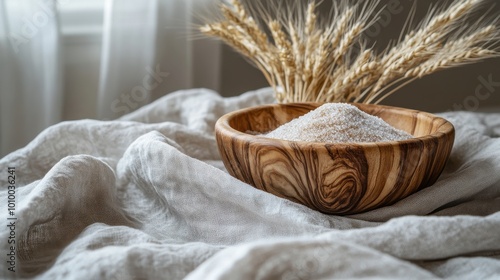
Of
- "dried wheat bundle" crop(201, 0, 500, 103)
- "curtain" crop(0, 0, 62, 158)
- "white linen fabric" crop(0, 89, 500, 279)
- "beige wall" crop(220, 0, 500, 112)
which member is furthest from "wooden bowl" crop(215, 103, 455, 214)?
"beige wall" crop(220, 0, 500, 112)

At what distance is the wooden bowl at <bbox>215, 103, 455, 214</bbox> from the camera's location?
0.68m

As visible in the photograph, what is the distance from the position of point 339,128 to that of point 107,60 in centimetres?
89

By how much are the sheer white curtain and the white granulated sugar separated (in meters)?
0.76

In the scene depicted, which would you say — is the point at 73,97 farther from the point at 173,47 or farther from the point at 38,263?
the point at 38,263

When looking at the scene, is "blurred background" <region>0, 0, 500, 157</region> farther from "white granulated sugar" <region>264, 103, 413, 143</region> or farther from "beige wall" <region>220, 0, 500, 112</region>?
"white granulated sugar" <region>264, 103, 413, 143</region>

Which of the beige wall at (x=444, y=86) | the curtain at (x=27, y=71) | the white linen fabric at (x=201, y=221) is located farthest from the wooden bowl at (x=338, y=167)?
the beige wall at (x=444, y=86)

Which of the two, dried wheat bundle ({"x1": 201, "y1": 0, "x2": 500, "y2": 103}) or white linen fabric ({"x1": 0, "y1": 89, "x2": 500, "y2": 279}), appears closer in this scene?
white linen fabric ({"x1": 0, "y1": 89, "x2": 500, "y2": 279})

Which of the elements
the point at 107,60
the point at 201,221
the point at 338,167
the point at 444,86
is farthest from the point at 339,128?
the point at 444,86

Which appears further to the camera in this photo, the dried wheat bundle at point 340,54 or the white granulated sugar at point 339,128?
the dried wheat bundle at point 340,54

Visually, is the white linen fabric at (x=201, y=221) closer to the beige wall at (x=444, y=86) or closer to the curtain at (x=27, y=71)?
the curtain at (x=27, y=71)

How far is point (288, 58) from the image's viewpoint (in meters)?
0.94

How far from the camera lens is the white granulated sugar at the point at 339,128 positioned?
74 cm

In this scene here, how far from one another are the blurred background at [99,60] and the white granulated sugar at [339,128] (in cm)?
73

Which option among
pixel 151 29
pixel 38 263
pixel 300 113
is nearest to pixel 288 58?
pixel 300 113
